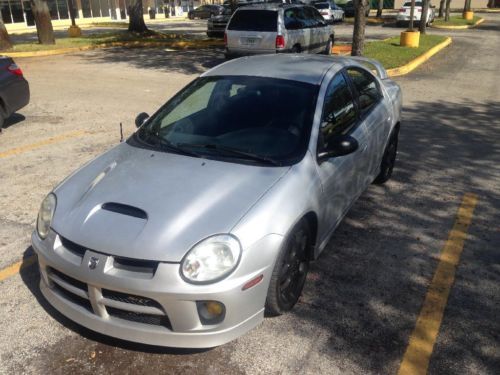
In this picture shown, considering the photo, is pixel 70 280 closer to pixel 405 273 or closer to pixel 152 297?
pixel 152 297

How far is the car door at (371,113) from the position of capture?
4.70m

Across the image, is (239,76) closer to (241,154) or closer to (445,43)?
(241,154)

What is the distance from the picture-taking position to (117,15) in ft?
142

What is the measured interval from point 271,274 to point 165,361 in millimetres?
865

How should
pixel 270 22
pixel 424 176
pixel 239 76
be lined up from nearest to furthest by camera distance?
pixel 239 76 → pixel 424 176 → pixel 270 22

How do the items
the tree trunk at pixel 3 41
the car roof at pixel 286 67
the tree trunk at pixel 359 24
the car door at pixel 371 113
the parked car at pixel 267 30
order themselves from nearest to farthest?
1. the car roof at pixel 286 67
2. the car door at pixel 371 113
3. the parked car at pixel 267 30
4. the tree trunk at pixel 359 24
5. the tree trunk at pixel 3 41

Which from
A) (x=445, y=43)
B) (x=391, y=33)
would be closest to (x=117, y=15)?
(x=391, y=33)

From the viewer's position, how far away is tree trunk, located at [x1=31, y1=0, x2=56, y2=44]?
19300mm

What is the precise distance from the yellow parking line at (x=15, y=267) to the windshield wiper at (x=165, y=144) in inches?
57.9

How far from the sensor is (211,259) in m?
2.76

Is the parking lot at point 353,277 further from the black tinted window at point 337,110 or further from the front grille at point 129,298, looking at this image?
the black tinted window at point 337,110

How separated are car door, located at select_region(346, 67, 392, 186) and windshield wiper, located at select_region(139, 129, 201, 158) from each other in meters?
1.84

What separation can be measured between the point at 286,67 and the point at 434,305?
237 centimetres

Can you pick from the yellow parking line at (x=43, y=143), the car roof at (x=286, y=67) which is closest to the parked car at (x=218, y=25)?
the yellow parking line at (x=43, y=143)
